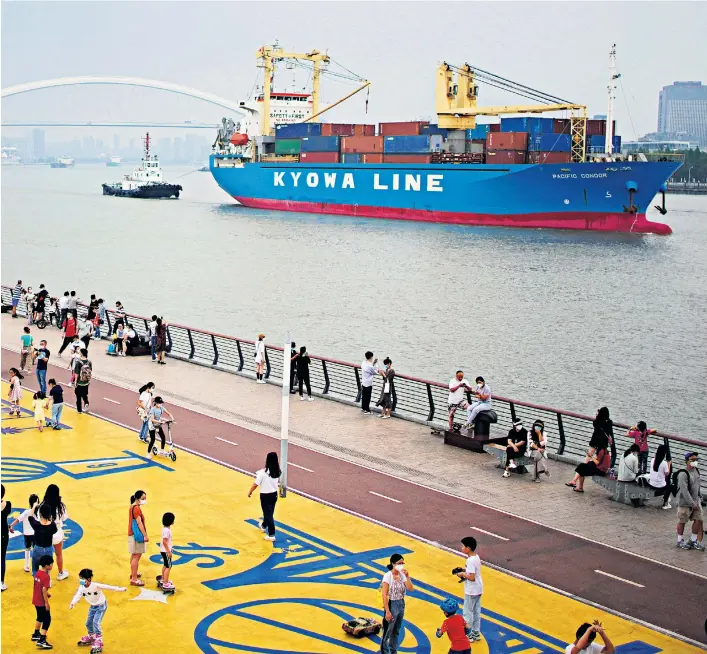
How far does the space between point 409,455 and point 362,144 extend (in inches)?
3301

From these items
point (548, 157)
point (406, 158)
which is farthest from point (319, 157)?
point (548, 157)

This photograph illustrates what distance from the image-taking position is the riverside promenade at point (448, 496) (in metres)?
14.4

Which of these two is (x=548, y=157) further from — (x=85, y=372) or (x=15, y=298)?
(x=85, y=372)

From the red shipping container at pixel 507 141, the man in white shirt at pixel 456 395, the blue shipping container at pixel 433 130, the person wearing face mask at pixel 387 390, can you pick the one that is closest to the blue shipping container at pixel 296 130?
the blue shipping container at pixel 433 130

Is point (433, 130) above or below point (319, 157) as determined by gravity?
above

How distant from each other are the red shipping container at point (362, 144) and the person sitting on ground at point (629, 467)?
84488mm

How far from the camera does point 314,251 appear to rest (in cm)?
8088

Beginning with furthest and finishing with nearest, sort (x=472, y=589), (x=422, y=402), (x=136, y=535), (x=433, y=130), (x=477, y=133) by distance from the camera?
(x=433, y=130)
(x=477, y=133)
(x=422, y=402)
(x=136, y=535)
(x=472, y=589)

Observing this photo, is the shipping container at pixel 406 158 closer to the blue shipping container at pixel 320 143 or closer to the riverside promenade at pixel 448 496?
the blue shipping container at pixel 320 143

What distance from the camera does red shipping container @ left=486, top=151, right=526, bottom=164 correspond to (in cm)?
8988

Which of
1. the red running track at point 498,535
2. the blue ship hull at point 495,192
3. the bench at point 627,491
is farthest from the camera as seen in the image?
the blue ship hull at point 495,192

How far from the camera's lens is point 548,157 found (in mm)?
89812

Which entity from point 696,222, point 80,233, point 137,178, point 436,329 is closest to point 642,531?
point 436,329

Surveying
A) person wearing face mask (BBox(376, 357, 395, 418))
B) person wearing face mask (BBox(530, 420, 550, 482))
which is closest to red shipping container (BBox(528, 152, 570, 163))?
person wearing face mask (BBox(376, 357, 395, 418))
